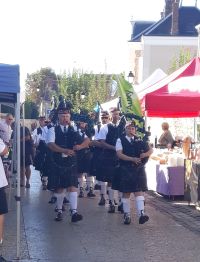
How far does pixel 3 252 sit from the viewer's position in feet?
26.5

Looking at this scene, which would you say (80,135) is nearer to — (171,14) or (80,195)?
(80,195)

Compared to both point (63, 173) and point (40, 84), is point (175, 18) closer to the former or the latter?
point (63, 173)

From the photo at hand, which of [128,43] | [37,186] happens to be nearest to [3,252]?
[37,186]

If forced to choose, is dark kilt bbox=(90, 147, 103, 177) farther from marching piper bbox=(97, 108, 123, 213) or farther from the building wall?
the building wall

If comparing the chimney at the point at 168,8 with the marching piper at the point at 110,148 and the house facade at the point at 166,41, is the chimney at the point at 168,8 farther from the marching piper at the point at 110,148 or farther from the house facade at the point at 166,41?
the marching piper at the point at 110,148

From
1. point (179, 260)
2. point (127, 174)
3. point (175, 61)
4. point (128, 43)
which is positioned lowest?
point (179, 260)

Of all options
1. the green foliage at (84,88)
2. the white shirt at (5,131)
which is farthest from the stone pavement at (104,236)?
the green foliage at (84,88)

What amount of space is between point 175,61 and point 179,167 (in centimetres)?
1794

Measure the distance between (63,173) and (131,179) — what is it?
3.53 feet

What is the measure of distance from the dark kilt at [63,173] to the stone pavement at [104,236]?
623 mm

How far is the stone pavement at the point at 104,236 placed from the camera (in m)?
8.01

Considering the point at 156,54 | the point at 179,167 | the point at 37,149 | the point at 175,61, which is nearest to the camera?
the point at 179,167

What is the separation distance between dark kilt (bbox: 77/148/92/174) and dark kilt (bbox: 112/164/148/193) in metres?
3.40

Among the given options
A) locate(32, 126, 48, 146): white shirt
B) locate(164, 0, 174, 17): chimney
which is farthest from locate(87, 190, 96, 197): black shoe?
locate(164, 0, 174, 17): chimney
